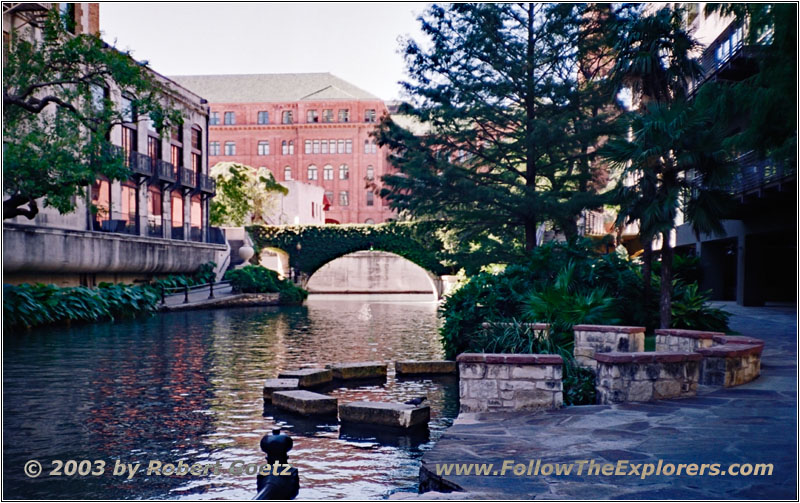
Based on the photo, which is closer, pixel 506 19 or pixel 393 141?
pixel 506 19

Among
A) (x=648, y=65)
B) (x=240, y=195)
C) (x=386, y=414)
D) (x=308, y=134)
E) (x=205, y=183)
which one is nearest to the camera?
(x=386, y=414)

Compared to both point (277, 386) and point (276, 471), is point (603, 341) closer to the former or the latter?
point (277, 386)

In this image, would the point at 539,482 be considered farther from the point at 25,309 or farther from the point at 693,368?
the point at 25,309

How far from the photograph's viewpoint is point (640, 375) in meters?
7.64

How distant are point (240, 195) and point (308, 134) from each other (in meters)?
29.0

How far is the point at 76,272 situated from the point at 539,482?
28.8 metres

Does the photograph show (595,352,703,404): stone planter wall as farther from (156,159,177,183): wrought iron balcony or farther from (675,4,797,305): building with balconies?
(156,159,177,183): wrought iron balcony

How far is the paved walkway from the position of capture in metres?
4.73

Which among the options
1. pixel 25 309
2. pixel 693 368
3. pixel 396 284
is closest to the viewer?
pixel 693 368

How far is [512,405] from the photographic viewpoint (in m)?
7.42

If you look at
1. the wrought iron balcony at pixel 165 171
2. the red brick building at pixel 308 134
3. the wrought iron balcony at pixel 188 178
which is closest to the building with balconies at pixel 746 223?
the wrought iron balcony at pixel 165 171

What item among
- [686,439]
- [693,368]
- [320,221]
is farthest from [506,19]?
[320,221]

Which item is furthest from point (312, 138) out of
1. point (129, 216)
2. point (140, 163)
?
point (129, 216)

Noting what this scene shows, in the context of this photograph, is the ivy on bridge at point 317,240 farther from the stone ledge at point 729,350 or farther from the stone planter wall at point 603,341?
the stone ledge at point 729,350
